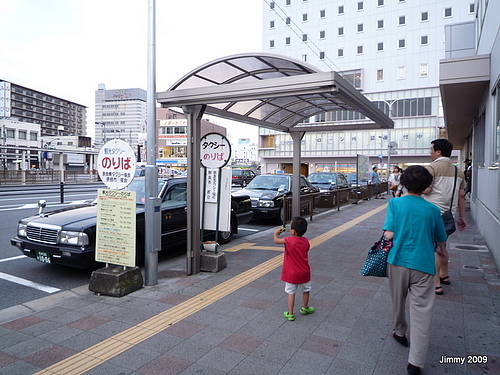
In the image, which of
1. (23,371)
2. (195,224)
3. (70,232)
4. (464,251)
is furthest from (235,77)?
(464,251)

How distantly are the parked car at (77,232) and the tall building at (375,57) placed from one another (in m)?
40.8

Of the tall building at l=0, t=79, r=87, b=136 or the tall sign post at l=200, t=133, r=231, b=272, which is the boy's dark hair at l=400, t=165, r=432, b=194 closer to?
the tall sign post at l=200, t=133, r=231, b=272

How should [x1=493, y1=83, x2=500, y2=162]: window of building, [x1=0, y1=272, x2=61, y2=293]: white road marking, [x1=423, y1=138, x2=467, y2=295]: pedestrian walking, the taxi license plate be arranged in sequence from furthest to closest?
[x1=493, y1=83, x2=500, y2=162]: window of building, the taxi license plate, [x1=0, y1=272, x2=61, y2=293]: white road marking, [x1=423, y1=138, x2=467, y2=295]: pedestrian walking

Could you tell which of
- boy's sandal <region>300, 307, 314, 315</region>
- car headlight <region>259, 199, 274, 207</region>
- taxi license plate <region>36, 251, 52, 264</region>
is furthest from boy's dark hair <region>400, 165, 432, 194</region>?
car headlight <region>259, 199, 274, 207</region>

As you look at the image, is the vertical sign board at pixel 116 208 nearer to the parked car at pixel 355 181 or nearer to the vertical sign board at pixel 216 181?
the vertical sign board at pixel 216 181

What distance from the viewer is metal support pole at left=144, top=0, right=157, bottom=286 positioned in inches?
205

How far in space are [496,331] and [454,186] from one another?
5.48 feet

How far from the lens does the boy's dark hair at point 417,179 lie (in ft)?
9.98

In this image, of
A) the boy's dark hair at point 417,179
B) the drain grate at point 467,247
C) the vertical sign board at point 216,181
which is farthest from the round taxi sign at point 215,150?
the drain grate at point 467,247

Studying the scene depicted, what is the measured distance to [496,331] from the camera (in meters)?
3.74

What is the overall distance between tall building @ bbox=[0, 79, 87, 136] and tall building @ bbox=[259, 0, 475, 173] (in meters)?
77.4

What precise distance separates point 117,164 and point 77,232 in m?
1.41

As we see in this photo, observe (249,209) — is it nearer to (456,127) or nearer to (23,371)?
(23,371)

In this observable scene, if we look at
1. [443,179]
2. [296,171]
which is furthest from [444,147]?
[296,171]
